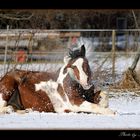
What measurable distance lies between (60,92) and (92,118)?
252mm

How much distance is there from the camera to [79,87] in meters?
19.5

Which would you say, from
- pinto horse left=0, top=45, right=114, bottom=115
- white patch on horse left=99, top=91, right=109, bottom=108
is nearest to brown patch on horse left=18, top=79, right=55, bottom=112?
pinto horse left=0, top=45, right=114, bottom=115

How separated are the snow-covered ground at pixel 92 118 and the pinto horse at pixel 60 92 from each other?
0.04 metres

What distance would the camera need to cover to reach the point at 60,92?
64.0ft

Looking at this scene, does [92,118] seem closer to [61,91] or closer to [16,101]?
[61,91]

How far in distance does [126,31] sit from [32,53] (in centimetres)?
57

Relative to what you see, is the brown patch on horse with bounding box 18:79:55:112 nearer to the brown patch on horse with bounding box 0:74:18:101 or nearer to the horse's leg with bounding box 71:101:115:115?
the brown patch on horse with bounding box 0:74:18:101

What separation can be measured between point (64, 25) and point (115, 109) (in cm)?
58

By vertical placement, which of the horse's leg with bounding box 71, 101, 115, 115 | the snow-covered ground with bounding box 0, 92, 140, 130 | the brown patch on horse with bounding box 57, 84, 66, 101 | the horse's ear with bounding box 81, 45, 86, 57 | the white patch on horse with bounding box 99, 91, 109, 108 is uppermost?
the horse's ear with bounding box 81, 45, 86, 57

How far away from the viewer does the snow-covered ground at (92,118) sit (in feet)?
63.6

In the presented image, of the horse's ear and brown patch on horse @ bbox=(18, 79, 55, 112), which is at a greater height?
the horse's ear

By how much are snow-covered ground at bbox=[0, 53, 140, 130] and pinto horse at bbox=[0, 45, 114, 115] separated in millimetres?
41

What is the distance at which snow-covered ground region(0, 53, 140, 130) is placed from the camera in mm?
19375

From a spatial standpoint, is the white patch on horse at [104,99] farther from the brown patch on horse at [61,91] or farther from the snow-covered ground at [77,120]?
the brown patch on horse at [61,91]
